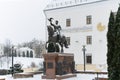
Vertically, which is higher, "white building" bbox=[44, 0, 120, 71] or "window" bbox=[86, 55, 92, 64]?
"white building" bbox=[44, 0, 120, 71]

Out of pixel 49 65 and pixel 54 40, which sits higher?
pixel 54 40

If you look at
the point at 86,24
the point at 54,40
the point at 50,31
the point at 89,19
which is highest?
the point at 89,19

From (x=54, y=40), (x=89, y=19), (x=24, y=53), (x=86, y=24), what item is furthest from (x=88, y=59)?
(x=24, y=53)

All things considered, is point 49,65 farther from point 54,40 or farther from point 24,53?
point 24,53

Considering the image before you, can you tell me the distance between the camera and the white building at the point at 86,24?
3384 cm

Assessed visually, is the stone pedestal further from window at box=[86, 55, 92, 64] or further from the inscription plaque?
window at box=[86, 55, 92, 64]

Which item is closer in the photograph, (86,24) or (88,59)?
(88,59)

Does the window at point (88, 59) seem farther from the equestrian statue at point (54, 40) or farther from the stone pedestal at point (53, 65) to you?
the stone pedestal at point (53, 65)

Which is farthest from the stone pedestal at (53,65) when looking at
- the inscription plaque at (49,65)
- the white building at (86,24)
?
the white building at (86,24)

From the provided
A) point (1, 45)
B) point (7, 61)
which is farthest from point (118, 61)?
point (1, 45)

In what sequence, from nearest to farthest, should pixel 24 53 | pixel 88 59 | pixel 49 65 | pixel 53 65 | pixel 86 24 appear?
pixel 53 65, pixel 49 65, pixel 88 59, pixel 86 24, pixel 24 53

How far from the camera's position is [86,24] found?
3594 centimetres

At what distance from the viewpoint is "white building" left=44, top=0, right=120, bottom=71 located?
111ft

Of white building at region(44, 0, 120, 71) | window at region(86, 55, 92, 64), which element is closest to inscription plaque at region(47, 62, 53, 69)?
white building at region(44, 0, 120, 71)
